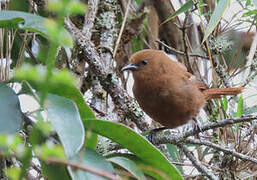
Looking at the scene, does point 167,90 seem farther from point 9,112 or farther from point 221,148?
point 9,112

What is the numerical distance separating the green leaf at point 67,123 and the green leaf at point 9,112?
0.38 feet

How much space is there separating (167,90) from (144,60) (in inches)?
12.5

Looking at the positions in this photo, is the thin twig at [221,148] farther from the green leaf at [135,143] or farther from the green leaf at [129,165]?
the green leaf at [129,165]

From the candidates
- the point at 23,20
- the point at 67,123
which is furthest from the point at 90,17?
the point at 67,123

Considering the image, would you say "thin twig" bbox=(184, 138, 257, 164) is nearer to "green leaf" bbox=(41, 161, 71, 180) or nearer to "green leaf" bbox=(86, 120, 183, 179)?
"green leaf" bbox=(86, 120, 183, 179)

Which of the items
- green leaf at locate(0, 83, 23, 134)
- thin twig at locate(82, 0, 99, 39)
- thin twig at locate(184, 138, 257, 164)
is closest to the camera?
green leaf at locate(0, 83, 23, 134)

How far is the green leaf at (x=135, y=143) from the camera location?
1.40 metres

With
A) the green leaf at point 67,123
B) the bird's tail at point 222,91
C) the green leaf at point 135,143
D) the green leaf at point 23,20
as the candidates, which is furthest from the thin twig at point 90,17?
the green leaf at point 67,123

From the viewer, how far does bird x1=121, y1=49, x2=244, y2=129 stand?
2701mm

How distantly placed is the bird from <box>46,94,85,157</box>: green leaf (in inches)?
59.5

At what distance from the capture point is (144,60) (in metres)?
2.94

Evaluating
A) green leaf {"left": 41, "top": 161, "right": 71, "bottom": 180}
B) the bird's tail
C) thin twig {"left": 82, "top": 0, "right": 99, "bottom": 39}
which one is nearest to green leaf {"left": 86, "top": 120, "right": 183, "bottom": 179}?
green leaf {"left": 41, "top": 161, "right": 71, "bottom": 180}

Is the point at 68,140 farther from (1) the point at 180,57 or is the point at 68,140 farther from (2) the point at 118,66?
(1) the point at 180,57

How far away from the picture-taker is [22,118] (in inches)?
49.7
